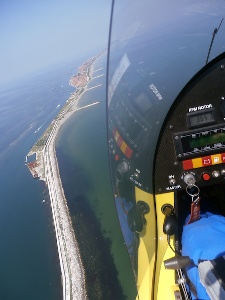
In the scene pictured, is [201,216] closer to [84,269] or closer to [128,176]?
[128,176]

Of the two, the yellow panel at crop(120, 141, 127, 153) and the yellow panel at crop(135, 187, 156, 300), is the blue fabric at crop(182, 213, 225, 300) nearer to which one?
the yellow panel at crop(135, 187, 156, 300)

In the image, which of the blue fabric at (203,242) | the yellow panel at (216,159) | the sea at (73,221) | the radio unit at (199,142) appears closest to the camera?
the blue fabric at (203,242)

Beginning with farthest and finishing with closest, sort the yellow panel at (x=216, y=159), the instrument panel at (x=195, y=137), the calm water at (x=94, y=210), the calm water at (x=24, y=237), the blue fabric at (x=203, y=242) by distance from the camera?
the calm water at (x=24, y=237) < the calm water at (x=94, y=210) < the yellow panel at (x=216, y=159) < the instrument panel at (x=195, y=137) < the blue fabric at (x=203, y=242)

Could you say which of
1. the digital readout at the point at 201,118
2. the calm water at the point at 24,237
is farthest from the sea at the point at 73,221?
the digital readout at the point at 201,118

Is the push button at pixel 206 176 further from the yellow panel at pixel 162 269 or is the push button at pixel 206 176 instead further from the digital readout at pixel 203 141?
the yellow panel at pixel 162 269

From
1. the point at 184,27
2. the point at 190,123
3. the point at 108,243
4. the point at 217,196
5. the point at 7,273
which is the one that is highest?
the point at 184,27

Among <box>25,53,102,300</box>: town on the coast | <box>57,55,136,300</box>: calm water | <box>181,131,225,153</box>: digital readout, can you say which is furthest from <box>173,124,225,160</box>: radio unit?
<box>25,53,102,300</box>: town on the coast

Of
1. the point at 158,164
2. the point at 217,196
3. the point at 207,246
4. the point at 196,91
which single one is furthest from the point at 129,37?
the point at 217,196

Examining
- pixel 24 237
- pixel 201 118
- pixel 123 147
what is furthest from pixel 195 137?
pixel 24 237

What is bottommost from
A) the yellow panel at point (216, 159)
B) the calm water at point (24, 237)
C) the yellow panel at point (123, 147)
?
the calm water at point (24, 237)
